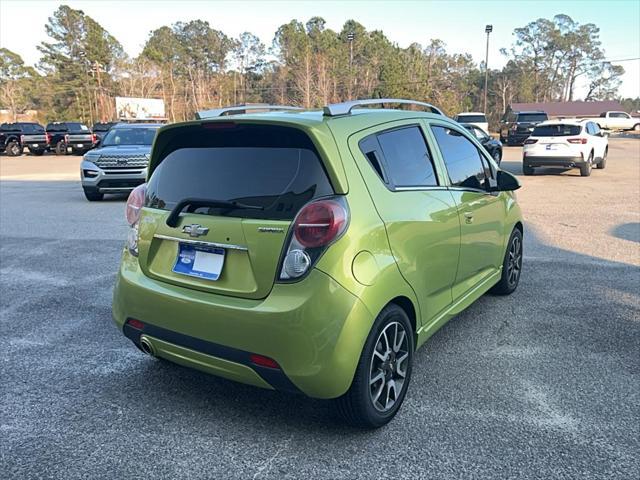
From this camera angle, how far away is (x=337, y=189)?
2738 mm

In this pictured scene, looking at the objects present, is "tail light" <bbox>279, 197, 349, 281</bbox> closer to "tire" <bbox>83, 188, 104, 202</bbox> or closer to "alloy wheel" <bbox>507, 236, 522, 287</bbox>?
"alloy wheel" <bbox>507, 236, 522, 287</bbox>

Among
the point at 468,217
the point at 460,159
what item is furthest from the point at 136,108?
the point at 468,217

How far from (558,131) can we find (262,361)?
52.0ft

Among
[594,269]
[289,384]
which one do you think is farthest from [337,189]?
[594,269]

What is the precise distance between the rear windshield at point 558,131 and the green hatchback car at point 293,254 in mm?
14245

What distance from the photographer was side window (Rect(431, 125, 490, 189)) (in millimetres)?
3926

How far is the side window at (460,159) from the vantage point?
12.9 ft

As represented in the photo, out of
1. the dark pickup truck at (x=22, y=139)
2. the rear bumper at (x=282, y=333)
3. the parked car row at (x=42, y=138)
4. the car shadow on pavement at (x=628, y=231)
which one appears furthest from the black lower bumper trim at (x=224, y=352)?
the dark pickup truck at (x=22, y=139)

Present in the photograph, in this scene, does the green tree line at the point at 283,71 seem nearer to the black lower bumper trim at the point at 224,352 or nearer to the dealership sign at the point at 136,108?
the dealership sign at the point at 136,108

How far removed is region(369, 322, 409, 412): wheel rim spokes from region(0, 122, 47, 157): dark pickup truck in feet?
110

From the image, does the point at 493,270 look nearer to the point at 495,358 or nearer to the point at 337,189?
the point at 495,358

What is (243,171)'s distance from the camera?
2.92m

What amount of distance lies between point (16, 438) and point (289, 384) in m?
1.57

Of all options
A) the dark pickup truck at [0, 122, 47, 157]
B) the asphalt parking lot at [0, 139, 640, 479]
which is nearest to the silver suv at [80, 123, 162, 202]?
the asphalt parking lot at [0, 139, 640, 479]
